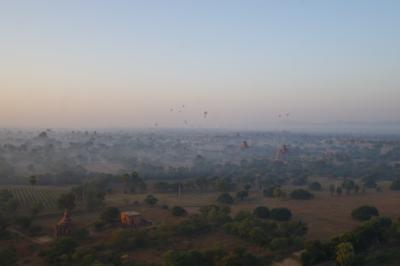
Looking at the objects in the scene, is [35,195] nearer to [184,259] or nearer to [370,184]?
[184,259]

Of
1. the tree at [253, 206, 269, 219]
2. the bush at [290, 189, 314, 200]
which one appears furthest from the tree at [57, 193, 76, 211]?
the bush at [290, 189, 314, 200]

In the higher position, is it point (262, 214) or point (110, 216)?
point (110, 216)

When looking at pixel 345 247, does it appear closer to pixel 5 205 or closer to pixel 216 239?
pixel 216 239

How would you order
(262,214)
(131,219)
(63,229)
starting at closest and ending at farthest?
(63,229) < (131,219) < (262,214)

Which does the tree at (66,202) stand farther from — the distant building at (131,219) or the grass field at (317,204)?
the distant building at (131,219)

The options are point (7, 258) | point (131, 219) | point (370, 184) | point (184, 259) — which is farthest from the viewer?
point (370, 184)

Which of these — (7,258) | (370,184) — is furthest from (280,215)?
(370,184)

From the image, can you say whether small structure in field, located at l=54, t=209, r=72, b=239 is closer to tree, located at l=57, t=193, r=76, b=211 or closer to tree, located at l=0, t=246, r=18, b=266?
tree, located at l=57, t=193, r=76, b=211
